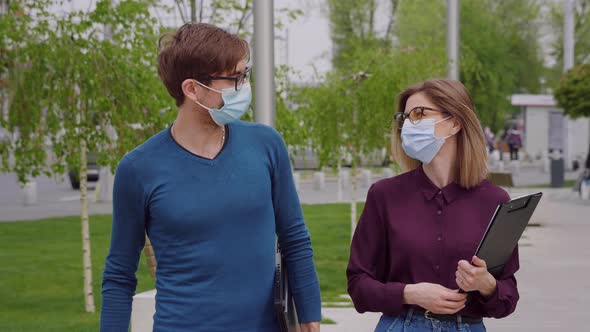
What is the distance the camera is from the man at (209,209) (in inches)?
121

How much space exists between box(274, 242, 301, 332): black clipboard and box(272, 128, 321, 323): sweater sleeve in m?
0.02

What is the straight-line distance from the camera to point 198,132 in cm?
321

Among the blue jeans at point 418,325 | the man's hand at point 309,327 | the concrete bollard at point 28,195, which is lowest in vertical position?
the concrete bollard at point 28,195

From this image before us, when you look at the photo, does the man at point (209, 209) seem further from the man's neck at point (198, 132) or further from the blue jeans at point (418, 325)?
the blue jeans at point (418, 325)

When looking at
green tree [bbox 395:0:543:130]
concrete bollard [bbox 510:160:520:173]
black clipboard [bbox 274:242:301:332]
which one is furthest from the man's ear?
green tree [bbox 395:0:543:130]

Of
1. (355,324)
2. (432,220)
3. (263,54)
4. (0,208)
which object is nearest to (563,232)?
(355,324)

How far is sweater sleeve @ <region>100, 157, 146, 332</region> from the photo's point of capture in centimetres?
316

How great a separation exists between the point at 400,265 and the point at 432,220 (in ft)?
0.58

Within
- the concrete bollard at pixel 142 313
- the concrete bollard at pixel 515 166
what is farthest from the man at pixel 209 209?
the concrete bollard at pixel 515 166

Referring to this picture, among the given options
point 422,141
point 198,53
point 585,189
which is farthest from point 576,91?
point 198,53

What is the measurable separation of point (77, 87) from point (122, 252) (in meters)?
7.11

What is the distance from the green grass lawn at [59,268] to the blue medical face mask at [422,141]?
6597 millimetres

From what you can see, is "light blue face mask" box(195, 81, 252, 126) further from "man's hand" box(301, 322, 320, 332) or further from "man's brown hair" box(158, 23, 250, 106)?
"man's hand" box(301, 322, 320, 332)

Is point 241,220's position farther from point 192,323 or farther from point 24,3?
point 24,3
